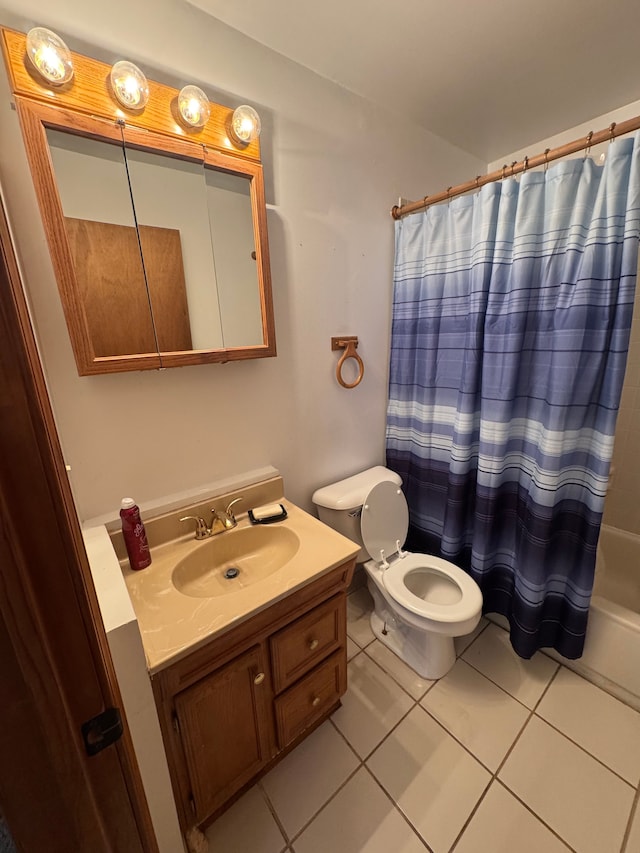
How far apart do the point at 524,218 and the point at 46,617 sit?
1.68 meters

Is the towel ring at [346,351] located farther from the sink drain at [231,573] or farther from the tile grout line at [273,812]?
the tile grout line at [273,812]

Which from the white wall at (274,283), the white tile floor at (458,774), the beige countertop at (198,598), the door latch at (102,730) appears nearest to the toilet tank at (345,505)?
the white wall at (274,283)

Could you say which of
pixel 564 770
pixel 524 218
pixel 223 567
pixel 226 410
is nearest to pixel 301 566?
pixel 223 567

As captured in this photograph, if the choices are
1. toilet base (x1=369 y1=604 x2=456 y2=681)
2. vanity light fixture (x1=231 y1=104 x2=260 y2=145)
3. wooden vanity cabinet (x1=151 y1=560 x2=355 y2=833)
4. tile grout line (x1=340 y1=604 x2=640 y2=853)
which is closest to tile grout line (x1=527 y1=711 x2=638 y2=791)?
tile grout line (x1=340 y1=604 x2=640 y2=853)

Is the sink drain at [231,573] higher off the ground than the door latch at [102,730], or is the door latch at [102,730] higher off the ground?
the door latch at [102,730]

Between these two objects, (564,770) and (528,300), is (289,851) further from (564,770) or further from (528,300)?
(528,300)

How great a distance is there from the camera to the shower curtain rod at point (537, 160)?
106 cm

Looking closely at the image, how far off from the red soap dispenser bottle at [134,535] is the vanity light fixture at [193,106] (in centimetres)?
116

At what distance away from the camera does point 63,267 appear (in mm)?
896

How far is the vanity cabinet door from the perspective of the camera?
2.93 feet

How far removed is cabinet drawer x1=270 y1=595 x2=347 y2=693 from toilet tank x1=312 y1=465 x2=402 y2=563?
0.34 m

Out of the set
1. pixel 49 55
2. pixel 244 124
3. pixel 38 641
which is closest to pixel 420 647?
pixel 38 641

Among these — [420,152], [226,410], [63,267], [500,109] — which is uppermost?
[500,109]

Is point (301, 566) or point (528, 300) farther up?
point (528, 300)
